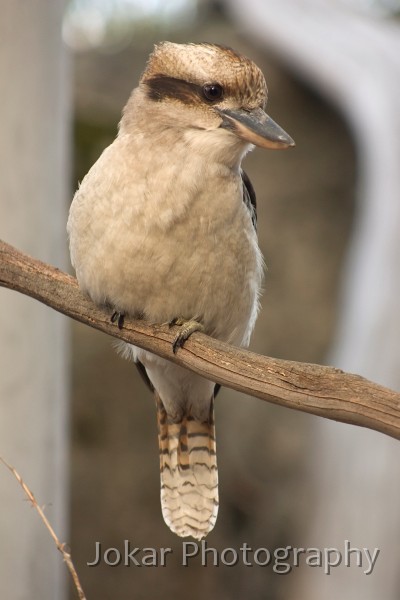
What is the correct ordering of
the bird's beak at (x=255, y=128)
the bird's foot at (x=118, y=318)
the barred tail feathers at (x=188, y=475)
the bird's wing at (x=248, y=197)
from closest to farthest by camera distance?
the bird's beak at (x=255, y=128)
the bird's foot at (x=118, y=318)
the bird's wing at (x=248, y=197)
the barred tail feathers at (x=188, y=475)

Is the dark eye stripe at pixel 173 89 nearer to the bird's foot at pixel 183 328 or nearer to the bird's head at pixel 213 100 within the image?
the bird's head at pixel 213 100

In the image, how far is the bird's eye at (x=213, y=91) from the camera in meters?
2.49

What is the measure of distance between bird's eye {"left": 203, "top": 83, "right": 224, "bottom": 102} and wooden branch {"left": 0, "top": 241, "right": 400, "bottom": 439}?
0.59 meters

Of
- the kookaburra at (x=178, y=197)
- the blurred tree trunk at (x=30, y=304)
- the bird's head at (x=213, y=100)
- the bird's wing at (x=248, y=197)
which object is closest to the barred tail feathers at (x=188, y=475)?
the kookaburra at (x=178, y=197)

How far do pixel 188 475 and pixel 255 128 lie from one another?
4.06ft

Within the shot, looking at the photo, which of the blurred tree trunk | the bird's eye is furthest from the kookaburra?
the blurred tree trunk

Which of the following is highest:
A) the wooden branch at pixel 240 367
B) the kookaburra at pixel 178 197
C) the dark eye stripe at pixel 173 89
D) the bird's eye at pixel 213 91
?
the dark eye stripe at pixel 173 89

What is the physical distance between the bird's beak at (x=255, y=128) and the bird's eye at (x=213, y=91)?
0.12ft

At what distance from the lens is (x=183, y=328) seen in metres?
2.62

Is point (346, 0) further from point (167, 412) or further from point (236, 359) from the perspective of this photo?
point (236, 359)

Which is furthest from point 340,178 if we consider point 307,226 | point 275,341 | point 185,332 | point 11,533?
point 185,332

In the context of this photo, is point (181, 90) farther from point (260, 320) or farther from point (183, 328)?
point (260, 320)

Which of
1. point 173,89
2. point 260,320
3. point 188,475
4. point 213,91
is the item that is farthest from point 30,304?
point 260,320

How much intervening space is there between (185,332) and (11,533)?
1.64 meters
